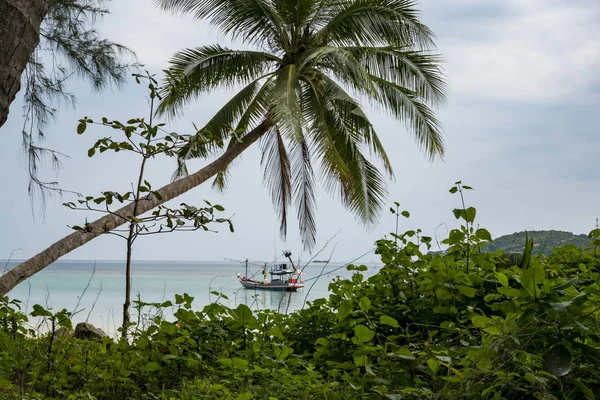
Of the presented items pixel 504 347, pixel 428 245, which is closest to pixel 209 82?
pixel 428 245

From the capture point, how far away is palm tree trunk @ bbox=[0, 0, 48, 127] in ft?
5.64

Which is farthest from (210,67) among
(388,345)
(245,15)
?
(388,345)

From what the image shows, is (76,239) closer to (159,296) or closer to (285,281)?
(285,281)

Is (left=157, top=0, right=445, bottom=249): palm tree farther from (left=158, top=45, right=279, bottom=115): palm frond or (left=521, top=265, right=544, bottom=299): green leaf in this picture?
(left=521, top=265, right=544, bottom=299): green leaf

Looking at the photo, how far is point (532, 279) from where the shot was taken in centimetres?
159

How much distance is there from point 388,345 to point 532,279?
3.22 ft

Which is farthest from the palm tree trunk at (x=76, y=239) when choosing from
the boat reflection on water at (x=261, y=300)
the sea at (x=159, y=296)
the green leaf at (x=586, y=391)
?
the green leaf at (x=586, y=391)

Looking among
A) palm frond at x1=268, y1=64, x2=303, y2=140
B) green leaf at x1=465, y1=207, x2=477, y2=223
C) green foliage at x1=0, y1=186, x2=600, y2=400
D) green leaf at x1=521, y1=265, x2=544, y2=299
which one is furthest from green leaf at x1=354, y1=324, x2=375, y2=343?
palm frond at x1=268, y1=64, x2=303, y2=140

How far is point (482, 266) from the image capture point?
2.66 metres

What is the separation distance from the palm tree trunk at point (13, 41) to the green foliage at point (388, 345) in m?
1.18

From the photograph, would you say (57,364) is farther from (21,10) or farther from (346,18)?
(346,18)

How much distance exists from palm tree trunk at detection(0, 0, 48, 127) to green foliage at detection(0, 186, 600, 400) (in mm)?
1177

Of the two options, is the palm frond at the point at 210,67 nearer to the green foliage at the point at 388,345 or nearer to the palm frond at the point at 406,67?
the palm frond at the point at 406,67

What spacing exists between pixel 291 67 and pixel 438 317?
6.07 meters
